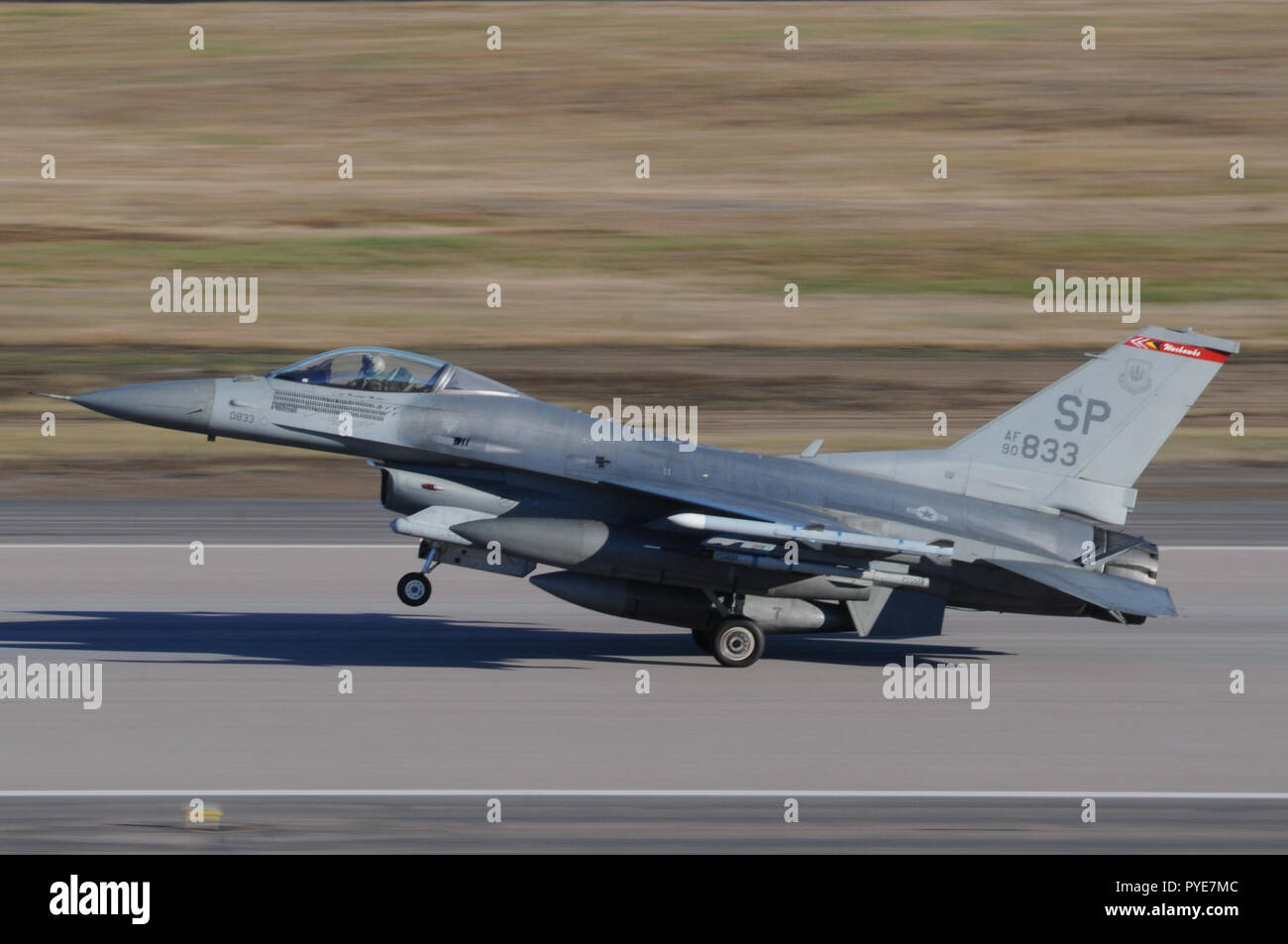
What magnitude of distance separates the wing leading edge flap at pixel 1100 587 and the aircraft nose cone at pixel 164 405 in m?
6.84

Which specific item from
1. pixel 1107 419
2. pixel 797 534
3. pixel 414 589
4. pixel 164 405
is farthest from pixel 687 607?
pixel 164 405

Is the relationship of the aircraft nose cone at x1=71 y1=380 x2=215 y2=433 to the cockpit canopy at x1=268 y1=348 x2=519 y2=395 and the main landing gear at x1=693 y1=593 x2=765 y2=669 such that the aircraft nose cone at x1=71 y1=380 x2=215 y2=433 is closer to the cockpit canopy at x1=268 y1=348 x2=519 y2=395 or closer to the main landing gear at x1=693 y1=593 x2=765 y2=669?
the cockpit canopy at x1=268 y1=348 x2=519 y2=395

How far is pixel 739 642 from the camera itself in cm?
1387

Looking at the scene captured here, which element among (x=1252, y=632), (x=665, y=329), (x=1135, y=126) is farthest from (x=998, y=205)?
(x=1252, y=632)

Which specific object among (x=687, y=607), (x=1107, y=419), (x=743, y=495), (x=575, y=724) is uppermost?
(x=1107, y=419)

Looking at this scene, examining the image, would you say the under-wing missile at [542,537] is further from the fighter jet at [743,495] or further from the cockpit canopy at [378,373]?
the cockpit canopy at [378,373]

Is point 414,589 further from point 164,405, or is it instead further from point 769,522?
point 769,522

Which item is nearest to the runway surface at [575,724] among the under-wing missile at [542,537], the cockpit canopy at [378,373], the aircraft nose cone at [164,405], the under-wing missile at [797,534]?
the under-wing missile at [542,537]

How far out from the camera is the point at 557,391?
2811cm

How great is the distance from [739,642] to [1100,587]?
3.12 metres

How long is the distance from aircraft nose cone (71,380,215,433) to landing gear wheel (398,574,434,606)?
7.42ft

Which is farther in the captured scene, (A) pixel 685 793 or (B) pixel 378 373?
(B) pixel 378 373

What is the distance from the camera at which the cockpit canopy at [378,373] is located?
1355 centimetres

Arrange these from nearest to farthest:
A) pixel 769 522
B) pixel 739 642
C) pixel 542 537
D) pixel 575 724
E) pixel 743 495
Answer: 1. pixel 575 724
2. pixel 542 537
3. pixel 769 522
4. pixel 743 495
5. pixel 739 642
